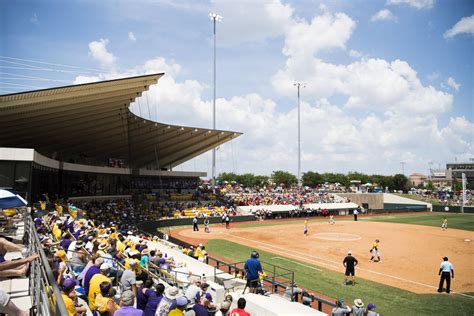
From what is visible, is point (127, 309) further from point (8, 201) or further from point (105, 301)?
point (8, 201)

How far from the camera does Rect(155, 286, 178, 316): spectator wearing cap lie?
610cm

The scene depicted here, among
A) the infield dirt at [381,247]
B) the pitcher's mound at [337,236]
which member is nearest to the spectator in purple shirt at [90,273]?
the infield dirt at [381,247]

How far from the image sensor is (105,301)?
5797mm

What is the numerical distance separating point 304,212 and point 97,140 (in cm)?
3115

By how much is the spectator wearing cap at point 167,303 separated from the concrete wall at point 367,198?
226 ft

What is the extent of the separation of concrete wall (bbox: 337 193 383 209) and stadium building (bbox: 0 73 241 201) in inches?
1260

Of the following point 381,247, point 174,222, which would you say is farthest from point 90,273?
point 174,222

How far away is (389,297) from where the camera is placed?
1514cm

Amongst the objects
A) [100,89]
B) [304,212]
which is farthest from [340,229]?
[100,89]

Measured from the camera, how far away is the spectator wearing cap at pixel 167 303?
20.0 ft

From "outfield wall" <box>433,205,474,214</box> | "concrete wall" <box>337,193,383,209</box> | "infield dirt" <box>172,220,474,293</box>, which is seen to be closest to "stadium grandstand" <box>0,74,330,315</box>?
"infield dirt" <box>172,220,474,293</box>

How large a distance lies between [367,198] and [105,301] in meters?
73.6

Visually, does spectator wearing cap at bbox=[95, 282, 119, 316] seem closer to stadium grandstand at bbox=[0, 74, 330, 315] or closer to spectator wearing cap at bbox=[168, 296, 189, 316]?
stadium grandstand at bbox=[0, 74, 330, 315]

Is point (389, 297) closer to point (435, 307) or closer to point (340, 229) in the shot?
point (435, 307)
